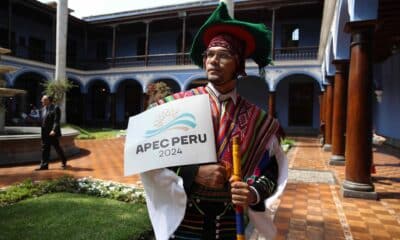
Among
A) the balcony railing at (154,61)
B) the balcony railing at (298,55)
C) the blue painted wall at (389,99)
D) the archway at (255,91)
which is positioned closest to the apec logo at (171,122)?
the blue painted wall at (389,99)

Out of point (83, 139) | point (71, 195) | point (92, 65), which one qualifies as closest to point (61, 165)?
point (71, 195)

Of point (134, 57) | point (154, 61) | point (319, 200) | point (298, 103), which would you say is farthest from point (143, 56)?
point (319, 200)

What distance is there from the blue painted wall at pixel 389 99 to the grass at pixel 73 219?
39.6 feet

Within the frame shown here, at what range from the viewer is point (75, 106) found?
2383cm

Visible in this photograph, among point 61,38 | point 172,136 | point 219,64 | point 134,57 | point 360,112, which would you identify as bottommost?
point 172,136

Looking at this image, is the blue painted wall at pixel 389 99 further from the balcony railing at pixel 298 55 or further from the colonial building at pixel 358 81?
the colonial building at pixel 358 81

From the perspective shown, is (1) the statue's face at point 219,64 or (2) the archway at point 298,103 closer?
(1) the statue's face at point 219,64

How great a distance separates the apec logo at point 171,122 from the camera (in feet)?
4.75

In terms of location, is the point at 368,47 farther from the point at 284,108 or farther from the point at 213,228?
the point at 284,108

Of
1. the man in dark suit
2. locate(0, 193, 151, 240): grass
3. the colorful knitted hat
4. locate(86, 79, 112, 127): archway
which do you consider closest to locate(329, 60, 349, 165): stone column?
locate(0, 193, 151, 240): grass

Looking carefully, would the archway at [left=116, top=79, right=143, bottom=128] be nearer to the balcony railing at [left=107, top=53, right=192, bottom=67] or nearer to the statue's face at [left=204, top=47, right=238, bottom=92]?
the balcony railing at [left=107, top=53, right=192, bottom=67]

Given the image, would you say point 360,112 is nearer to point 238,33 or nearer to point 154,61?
point 238,33

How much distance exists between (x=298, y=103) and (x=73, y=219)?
17.6 meters

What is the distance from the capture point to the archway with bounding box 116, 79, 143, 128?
77.5 feet
